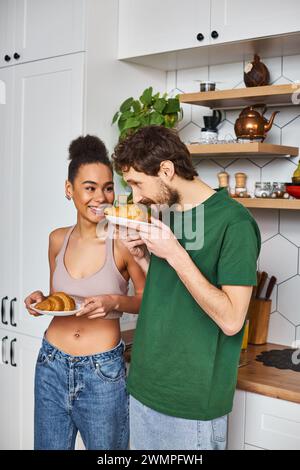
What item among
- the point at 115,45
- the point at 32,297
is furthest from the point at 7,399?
the point at 115,45

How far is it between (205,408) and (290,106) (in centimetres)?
129

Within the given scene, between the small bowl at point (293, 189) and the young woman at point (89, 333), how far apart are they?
2.09ft

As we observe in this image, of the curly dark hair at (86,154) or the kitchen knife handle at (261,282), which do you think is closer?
the curly dark hair at (86,154)

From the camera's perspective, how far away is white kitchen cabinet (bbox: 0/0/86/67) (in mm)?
2428

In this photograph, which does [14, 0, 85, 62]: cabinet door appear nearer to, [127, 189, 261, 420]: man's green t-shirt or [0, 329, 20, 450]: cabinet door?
[127, 189, 261, 420]: man's green t-shirt

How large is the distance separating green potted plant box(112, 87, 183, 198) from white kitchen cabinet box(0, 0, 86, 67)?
0.28 meters

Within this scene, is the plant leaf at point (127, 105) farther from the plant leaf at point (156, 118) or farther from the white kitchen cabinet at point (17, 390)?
the white kitchen cabinet at point (17, 390)

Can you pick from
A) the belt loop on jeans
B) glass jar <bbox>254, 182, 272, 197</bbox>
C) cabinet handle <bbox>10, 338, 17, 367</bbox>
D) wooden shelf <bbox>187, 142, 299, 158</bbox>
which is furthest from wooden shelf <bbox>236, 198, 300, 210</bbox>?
cabinet handle <bbox>10, 338, 17, 367</bbox>

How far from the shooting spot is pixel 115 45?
2.55 m

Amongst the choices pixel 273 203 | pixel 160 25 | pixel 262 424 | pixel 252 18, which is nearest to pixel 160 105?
pixel 160 25

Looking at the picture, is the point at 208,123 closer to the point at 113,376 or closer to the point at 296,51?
the point at 296,51

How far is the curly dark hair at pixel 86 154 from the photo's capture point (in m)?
2.03

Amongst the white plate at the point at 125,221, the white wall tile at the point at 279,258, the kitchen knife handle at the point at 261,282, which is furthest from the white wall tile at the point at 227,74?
the white plate at the point at 125,221

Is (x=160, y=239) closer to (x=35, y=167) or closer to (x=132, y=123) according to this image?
(x=132, y=123)
